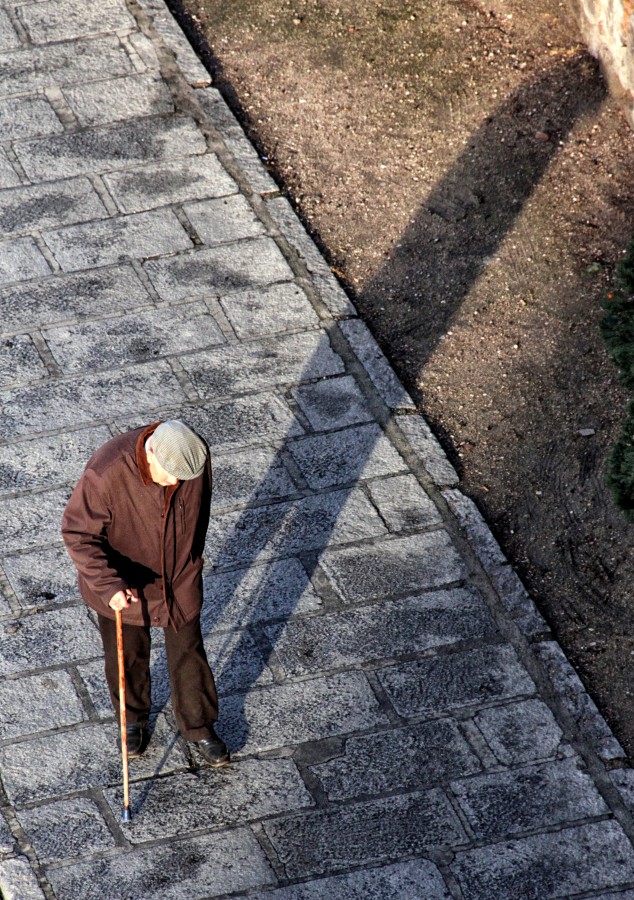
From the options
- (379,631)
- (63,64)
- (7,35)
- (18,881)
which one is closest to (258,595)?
(379,631)

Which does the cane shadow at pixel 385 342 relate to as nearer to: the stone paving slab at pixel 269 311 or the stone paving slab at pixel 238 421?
the stone paving slab at pixel 238 421

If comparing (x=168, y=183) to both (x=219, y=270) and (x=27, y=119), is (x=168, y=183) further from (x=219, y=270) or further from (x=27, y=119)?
(x=27, y=119)

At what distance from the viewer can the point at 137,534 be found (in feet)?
16.3

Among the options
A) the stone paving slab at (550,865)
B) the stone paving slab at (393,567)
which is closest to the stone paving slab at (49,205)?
the stone paving slab at (393,567)

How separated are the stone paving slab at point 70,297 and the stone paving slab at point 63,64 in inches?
91.0

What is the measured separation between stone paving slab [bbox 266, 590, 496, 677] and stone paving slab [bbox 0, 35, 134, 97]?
17.3ft

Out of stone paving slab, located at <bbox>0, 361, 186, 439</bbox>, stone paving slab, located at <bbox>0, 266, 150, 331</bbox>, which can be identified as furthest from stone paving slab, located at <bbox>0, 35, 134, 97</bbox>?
stone paving slab, located at <bbox>0, 361, 186, 439</bbox>

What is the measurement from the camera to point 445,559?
6293mm

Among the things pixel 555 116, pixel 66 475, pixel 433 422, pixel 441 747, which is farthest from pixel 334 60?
pixel 441 747

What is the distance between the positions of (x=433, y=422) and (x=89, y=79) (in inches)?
167

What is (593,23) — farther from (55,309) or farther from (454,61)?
(55,309)

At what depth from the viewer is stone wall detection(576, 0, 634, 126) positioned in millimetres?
8914

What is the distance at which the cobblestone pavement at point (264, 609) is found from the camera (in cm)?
A: 512

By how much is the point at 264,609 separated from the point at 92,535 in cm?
140
